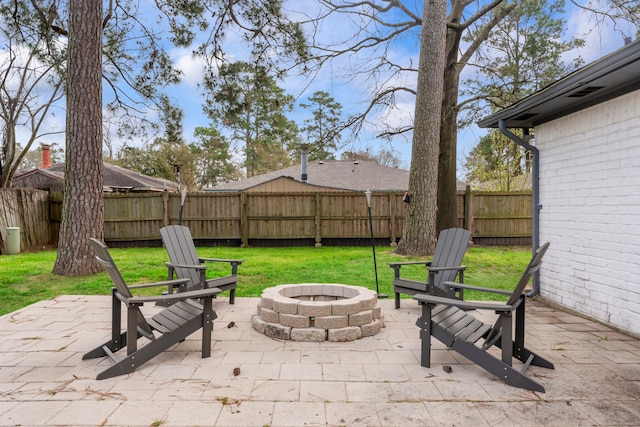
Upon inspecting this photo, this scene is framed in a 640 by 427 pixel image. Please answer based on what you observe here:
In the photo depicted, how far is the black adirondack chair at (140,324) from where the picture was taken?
2645 millimetres

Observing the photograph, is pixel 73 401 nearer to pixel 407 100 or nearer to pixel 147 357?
pixel 147 357

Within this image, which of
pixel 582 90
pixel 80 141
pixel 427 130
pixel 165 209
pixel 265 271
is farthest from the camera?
pixel 165 209

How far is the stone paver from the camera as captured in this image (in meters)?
2.12

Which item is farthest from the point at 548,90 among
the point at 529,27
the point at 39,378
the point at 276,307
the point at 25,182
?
the point at 25,182

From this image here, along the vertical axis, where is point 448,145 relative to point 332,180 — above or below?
above

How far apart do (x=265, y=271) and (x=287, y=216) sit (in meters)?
3.74

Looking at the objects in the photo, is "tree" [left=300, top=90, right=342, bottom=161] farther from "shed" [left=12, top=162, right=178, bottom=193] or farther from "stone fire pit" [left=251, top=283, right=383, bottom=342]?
"stone fire pit" [left=251, top=283, right=383, bottom=342]

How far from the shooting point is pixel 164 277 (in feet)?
20.9

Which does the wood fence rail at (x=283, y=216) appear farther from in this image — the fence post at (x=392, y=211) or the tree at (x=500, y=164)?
the tree at (x=500, y=164)

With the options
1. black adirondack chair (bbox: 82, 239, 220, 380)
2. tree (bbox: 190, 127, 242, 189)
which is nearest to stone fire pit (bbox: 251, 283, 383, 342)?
black adirondack chair (bbox: 82, 239, 220, 380)

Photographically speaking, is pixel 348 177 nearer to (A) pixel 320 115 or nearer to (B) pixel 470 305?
(A) pixel 320 115

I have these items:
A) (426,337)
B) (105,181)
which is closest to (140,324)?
(426,337)

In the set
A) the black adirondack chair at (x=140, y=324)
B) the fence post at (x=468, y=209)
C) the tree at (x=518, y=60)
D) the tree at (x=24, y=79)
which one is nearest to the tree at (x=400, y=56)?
the tree at (x=518, y=60)

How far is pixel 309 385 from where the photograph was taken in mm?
2521
